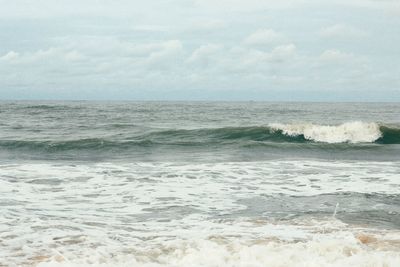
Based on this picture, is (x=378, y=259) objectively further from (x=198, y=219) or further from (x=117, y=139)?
(x=117, y=139)

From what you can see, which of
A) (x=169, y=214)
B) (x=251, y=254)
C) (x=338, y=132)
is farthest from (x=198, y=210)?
(x=338, y=132)

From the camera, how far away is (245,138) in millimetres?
27703

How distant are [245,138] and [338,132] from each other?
533 cm

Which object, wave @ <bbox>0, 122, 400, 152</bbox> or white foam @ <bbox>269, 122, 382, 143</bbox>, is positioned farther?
white foam @ <bbox>269, 122, 382, 143</bbox>

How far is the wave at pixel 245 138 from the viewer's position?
76.3 ft

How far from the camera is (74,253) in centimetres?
627

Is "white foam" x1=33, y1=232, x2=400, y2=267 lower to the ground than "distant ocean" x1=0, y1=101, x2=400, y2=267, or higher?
higher

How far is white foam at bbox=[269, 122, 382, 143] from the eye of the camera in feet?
93.8

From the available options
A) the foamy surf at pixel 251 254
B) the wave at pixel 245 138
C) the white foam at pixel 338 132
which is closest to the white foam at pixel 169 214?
the foamy surf at pixel 251 254

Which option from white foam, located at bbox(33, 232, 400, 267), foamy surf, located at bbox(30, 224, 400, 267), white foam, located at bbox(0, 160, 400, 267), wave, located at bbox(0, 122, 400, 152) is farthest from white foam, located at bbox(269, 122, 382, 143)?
white foam, located at bbox(33, 232, 400, 267)

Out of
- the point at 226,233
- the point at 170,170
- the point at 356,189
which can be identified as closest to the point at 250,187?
the point at 356,189

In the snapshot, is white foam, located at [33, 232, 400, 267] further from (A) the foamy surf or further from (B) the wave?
(B) the wave

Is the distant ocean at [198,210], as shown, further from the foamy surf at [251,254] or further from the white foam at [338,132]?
the white foam at [338,132]

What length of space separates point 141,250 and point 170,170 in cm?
820
